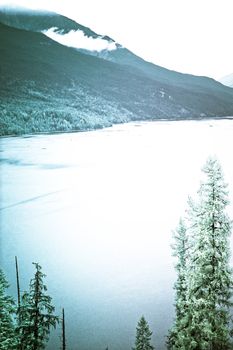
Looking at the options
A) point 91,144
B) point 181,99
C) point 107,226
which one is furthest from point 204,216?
point 181,99

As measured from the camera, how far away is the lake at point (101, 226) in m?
13.2

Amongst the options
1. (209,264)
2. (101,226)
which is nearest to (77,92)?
(101,226)

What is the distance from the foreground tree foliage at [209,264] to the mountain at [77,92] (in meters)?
50.8

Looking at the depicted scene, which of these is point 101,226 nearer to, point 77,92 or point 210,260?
point 210,260

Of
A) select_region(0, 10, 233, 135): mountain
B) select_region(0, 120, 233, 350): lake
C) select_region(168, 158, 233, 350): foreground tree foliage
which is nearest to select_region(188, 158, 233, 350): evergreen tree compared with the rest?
select_region(168, 158, 233, 350): foreground tree foliage

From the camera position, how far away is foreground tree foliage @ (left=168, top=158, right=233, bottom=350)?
6.56 metres

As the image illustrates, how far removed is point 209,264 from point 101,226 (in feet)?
54.3

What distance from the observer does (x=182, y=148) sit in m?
41.2

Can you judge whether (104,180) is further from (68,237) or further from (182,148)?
(68,237)

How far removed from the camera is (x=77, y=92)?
107000 millimetres

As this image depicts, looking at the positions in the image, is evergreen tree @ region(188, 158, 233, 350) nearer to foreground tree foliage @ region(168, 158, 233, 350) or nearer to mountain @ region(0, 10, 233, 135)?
foreground tree foliage @ region(168, 158, 233, 350)

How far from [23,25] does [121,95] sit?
8965cm

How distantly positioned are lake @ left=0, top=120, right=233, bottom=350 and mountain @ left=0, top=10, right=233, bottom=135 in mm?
20710

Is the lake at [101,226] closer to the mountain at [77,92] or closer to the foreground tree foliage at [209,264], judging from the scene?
the foreground tree foliage at [209,264]
